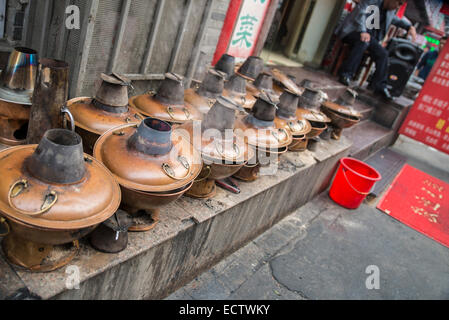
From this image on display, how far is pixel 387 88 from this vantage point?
11.6m

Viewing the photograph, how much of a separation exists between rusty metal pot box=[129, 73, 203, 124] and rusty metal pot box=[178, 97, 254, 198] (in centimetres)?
22

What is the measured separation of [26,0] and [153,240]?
122 inches

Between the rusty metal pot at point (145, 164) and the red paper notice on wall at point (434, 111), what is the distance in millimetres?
9493

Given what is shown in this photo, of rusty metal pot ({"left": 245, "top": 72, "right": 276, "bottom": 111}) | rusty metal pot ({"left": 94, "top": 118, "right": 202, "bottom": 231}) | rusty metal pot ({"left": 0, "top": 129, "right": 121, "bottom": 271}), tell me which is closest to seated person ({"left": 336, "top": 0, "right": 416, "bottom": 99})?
rusty metal pot ({"left": 245, "top": 72, "right": 276, "bottom": 111})

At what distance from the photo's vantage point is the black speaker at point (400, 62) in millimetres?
11141

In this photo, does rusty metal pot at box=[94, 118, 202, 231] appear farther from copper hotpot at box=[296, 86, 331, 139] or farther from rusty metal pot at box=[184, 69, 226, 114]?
copper hotpot at box=[296, 86, 331, 139]

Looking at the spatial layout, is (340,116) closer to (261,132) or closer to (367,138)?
(261,132)

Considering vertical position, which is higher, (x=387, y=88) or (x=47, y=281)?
(x=387, y=88)

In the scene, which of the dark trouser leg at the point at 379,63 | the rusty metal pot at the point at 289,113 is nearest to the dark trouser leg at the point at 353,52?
the dark trouser leg at the point at 379,63

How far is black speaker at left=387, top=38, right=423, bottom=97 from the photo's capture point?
11.1 metres

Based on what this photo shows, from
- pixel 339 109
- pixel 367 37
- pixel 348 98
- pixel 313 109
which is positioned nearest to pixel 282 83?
pixel 313 109

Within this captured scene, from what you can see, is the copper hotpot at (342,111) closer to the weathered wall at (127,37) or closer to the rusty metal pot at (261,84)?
the rusty metal pot at (261,84)
